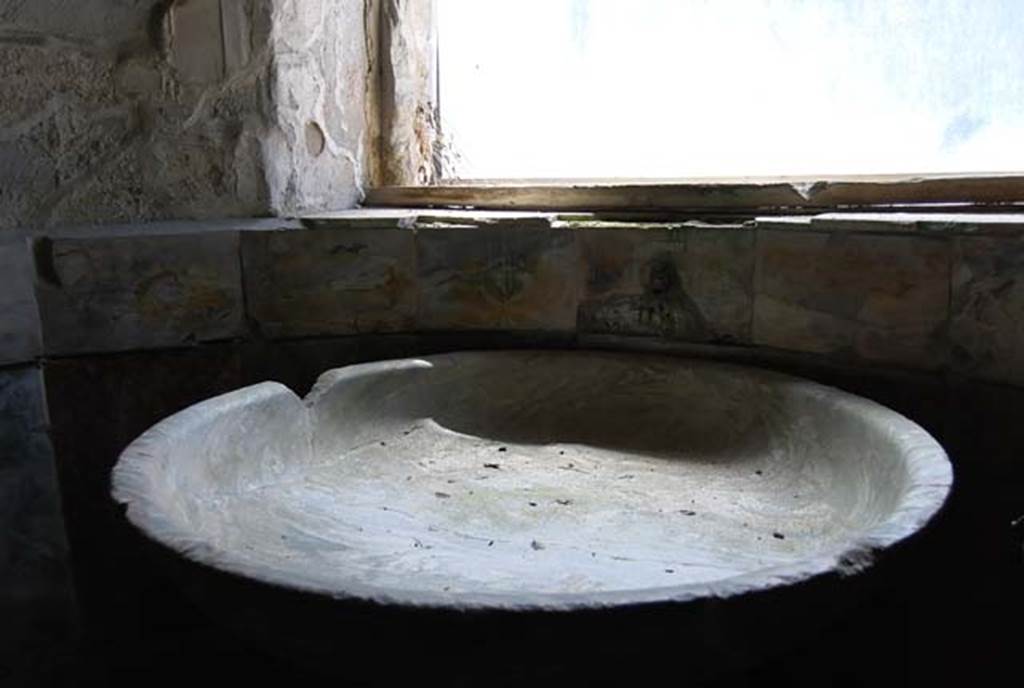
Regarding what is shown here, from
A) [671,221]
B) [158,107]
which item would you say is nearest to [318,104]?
[158,107]

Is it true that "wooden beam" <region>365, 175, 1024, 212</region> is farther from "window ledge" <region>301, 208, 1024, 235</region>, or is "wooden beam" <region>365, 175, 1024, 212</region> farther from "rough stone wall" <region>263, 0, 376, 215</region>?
"rough stone wall" <region>263, 0, 376, 215</region>

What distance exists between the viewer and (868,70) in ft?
5.35

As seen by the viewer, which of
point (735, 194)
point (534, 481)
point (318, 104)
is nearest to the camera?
point (534, 481)

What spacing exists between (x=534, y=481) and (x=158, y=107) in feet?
2.96

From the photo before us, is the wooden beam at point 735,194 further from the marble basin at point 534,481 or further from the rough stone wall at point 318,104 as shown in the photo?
the marble basin at point 534,481

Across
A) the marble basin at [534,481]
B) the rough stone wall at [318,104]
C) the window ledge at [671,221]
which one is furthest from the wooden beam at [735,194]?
the marble basin at [534,481]

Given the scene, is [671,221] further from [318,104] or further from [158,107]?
[158,107]

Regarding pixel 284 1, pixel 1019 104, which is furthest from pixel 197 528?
pixel 1019 104

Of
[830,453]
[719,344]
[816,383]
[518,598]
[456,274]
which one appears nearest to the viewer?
[518,598]

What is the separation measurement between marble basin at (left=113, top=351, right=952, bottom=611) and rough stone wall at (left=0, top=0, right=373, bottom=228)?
1.62 ft

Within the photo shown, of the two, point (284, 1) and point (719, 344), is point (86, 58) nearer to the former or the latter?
point (284, 1)

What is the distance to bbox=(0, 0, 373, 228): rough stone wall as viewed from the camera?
1.48 metres

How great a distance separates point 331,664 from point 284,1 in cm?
122

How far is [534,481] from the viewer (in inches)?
48.3
